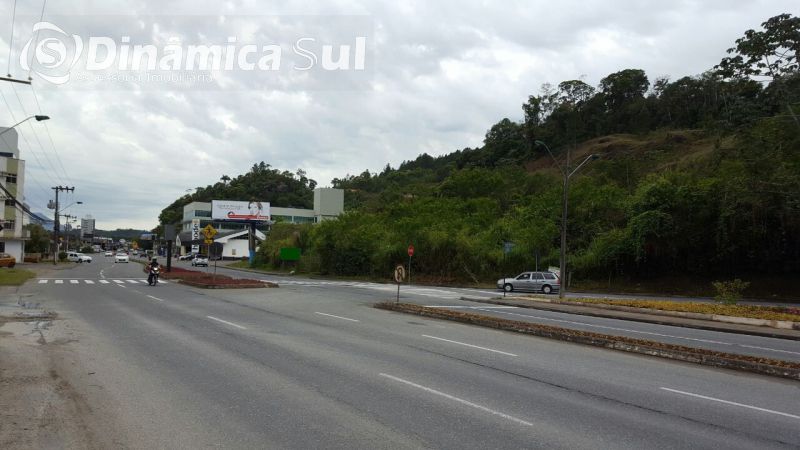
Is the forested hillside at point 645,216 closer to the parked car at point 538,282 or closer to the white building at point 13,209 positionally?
the parked car at point 538,282

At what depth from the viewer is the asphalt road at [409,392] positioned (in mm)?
6383

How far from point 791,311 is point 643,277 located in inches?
837

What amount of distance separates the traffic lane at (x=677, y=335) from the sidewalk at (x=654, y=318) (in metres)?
0.41

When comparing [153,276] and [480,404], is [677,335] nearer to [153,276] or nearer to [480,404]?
[480,404]

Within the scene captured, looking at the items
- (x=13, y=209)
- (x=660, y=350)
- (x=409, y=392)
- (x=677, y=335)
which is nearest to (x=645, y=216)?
(x=677, y=335)

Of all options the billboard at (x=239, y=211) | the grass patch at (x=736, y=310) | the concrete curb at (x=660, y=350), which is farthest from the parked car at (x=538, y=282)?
the billboard at (x=239, y=211)

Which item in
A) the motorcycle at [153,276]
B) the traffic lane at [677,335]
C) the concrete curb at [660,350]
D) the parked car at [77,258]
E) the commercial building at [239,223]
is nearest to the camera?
the concrete curb at [660,350]

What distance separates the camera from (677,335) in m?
17.3

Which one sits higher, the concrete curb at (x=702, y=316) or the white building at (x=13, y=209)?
the white building at (x=13, y=209)

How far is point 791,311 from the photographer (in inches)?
915

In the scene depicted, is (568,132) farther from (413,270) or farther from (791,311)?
(791,311)

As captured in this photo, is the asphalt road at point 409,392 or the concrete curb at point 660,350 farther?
the concrete curb at point 660,350

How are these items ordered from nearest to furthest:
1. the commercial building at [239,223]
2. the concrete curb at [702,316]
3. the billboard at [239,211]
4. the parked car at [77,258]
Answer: the concrete curb at [702,316], the parked car at [77,258], the billboard at [239,211], the commercial building at [239,223]

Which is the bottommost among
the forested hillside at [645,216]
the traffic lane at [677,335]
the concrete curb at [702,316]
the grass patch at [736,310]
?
the traffic lane at [677,335]
